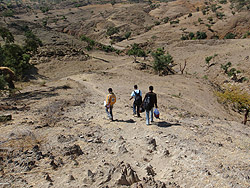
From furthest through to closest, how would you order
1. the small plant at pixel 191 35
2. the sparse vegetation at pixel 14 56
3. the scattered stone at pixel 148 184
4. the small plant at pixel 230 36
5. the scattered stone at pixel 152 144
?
the small plant at pixel 191 35
the small plant at pixel 230 36
the sparse vegetation at pixel 14 56
the scattered stone at pixel 152 144
the scattered stone at pixel 148 184

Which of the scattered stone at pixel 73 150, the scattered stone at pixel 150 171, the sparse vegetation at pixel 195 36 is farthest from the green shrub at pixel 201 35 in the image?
the scattered stone at pixel 73 150

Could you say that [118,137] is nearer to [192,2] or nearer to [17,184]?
[17,184]

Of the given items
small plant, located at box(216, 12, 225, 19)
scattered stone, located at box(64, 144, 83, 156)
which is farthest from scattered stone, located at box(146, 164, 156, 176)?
small plant, located at box(216, 12, 225, 19)

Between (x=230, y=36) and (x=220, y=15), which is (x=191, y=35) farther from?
(x=220, y=15)

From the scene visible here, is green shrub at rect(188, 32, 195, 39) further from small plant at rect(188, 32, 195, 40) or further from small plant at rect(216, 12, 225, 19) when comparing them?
small plant at rect(216, 12, 225, 19)

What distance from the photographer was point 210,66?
3872 cm

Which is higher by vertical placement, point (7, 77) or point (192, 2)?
point (192, 2)

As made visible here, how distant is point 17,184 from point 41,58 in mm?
30414

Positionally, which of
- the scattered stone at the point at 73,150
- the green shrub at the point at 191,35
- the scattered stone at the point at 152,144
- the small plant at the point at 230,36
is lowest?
the scattered stone at the point at 152,144

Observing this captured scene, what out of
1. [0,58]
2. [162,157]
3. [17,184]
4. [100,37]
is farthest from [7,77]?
[100,37]

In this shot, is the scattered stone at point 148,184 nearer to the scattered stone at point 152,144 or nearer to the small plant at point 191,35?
the scattered stone at point 152,144

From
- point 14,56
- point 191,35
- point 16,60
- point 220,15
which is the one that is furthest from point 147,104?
point 220,15

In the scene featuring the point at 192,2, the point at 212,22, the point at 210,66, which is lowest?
the point at 210,66

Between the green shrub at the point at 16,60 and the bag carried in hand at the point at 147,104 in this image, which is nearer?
Result: the bag carried in hand at the point at 147,104
